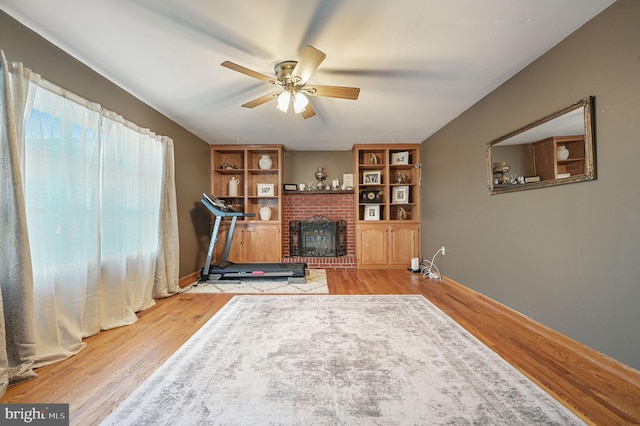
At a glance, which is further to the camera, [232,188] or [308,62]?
[232,188]

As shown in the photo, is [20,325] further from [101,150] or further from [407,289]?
[407,289]

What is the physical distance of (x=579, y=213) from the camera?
69.6 inches

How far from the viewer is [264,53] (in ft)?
6.57

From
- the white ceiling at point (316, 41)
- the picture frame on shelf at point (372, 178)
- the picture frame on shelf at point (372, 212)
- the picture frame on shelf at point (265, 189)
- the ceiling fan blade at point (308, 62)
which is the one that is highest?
the white ceiling at point (316, 41)

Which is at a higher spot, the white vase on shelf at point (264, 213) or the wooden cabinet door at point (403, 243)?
the white vase on shelf at point (264, 213)

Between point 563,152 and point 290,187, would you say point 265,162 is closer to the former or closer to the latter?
point 290,187

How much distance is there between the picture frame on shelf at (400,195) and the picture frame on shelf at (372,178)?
0.36 m

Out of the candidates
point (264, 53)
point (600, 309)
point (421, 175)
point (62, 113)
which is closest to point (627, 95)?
point (600, 309)

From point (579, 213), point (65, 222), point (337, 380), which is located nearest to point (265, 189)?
point (65, 222)

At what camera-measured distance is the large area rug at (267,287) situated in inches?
129

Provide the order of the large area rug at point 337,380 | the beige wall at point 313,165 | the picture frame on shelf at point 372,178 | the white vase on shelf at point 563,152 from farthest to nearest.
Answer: the beige wall at point 313,165, the picture frame on shelf at point 372,178, the white vase on shelf at point 563,152, the large area rug at point 337,380

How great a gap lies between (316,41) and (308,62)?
0.75 feet

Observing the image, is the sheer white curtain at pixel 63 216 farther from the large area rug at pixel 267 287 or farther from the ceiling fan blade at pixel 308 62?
the ceiling fan blade at pixel 308 62

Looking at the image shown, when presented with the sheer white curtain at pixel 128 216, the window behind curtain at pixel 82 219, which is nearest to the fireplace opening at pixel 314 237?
the sheer white curtain at pixel 128 216
